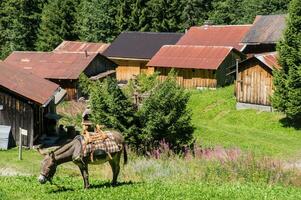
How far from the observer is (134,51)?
60.2 meters

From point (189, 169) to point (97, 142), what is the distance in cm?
390

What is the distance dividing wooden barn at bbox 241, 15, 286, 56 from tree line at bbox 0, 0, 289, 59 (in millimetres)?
21857

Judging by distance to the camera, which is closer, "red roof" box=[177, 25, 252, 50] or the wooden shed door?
the wooden shed door

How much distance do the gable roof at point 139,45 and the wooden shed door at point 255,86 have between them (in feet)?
68.1

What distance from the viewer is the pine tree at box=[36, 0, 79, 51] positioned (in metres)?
75.7

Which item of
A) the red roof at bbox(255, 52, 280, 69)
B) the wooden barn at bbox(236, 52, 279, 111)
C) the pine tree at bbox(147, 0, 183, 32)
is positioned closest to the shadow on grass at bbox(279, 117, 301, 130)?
the wooden barn at bbox(236, 52, 279, 111)

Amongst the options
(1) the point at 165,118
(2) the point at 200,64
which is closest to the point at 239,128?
(1) the point at 165,118

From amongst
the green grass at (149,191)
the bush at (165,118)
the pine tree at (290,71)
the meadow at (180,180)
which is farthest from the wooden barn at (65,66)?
the green grass at (149,191)

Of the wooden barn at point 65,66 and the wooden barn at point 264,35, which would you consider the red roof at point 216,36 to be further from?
the wooden barn at point 65,66

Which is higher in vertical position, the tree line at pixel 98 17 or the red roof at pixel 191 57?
the tree line at pixel 98 17

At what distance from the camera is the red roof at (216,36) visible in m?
57.8

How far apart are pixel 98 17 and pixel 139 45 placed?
17822mm

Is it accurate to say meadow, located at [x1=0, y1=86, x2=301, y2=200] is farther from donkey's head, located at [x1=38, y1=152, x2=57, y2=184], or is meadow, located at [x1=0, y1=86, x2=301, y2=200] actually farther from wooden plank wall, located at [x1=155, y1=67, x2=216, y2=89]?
wooden plank wall, located at [x1=155, y1=67, x2=216, y2=89]

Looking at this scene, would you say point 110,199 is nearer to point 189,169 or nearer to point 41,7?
point 189,169
